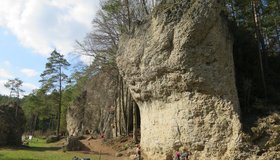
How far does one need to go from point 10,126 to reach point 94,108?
15.2 metres

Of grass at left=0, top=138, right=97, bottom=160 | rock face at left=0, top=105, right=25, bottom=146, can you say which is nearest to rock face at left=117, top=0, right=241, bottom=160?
grass at left=0, top=138, right=97, bottom=160

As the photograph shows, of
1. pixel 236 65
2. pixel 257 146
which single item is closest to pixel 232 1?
pixel 236 65

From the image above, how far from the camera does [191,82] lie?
20578 mm

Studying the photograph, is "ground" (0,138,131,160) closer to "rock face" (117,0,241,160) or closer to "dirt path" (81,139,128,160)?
"dirt path" (81,139,128,160)

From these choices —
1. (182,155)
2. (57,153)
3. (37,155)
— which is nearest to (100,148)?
(57,153)

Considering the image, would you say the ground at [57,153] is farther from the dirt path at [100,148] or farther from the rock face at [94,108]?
the rock face at [94,108]

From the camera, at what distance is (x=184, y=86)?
69.1ft

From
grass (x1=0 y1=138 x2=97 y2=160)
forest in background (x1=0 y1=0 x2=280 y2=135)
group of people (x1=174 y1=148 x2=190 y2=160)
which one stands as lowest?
grass (x1=0 y1=138 x2=97 y2=160)

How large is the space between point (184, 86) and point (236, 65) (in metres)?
5.60

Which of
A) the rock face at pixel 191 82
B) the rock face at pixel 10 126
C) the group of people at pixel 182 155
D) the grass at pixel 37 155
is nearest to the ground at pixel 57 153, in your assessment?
the grass at pixel 37 155

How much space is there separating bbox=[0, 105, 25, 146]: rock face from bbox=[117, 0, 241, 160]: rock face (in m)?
18.7

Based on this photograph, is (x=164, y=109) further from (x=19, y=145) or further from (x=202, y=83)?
(x=19, y=145)

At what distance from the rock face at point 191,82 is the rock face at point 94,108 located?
17.0m

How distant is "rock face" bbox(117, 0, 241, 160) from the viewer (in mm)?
19250
